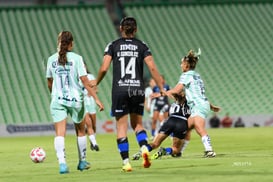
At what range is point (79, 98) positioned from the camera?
1245 centimetres

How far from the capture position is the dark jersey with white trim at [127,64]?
1239 centimetres

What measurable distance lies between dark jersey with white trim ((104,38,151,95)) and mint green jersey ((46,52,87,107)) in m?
0.52

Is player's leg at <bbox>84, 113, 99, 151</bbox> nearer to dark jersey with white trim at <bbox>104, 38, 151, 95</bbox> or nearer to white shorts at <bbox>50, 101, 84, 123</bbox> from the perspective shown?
white shorts at <bbox>50, 101, 84, 123</bbox>

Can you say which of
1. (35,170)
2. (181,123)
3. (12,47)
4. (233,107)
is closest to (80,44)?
→ (12,47)

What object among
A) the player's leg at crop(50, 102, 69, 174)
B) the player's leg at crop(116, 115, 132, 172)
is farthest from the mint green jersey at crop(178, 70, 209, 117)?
the player's leg at crop(50, 102, 69, 174)

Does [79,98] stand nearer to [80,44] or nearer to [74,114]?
[74,114]

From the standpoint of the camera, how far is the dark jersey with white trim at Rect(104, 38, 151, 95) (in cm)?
1239

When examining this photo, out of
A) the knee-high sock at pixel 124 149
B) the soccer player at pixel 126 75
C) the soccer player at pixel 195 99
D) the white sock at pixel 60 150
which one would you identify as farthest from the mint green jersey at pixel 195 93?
the white sock at pixel 60 150

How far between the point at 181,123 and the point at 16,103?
2027 centimetres

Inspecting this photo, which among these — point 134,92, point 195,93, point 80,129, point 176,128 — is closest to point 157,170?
point 134,92

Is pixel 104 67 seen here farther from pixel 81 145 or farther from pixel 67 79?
pixel 81 145

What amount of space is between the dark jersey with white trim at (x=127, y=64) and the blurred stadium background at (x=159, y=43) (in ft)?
69.1

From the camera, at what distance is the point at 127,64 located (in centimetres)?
Answer: 1243

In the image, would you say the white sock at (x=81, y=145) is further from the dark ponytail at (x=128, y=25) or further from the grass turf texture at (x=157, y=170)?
the dark ponytail at (x=128, y=25)
